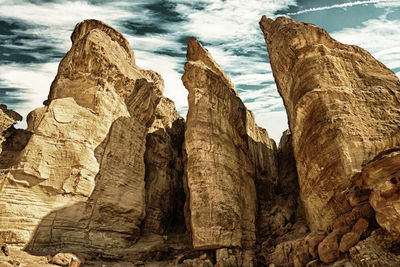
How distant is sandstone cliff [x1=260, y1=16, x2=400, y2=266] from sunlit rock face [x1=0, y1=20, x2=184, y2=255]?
Result: 28.0 ft

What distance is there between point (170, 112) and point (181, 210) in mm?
9010

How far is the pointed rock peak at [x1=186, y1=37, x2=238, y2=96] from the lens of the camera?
23391 millimetres

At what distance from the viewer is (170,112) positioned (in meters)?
25.9

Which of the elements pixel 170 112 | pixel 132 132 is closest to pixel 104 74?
pixel 132 132

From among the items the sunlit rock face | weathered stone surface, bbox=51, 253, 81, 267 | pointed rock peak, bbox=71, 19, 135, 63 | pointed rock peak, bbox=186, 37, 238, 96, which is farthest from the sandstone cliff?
pointed rock peak, bbox=71, 19, 135, 63

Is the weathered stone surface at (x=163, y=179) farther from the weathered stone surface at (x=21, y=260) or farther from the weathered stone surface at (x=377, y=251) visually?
the weathered stone surface at (x=377, y=251)

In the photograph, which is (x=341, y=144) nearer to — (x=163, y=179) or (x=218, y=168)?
(x=218, y=168)

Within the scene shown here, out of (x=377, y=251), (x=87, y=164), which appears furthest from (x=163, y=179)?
(x=377, y=251)

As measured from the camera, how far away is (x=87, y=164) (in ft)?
46.9

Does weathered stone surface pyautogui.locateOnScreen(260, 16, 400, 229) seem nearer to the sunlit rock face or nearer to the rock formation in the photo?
the rock formation

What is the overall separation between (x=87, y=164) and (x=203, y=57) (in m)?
13.7

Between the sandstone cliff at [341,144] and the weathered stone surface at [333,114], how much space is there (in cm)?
4

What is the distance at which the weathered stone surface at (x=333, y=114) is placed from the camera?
1147 centimetres

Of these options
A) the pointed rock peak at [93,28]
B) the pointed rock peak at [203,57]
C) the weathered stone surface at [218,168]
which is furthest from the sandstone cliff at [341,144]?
the pointed rock peak at [93,28]
